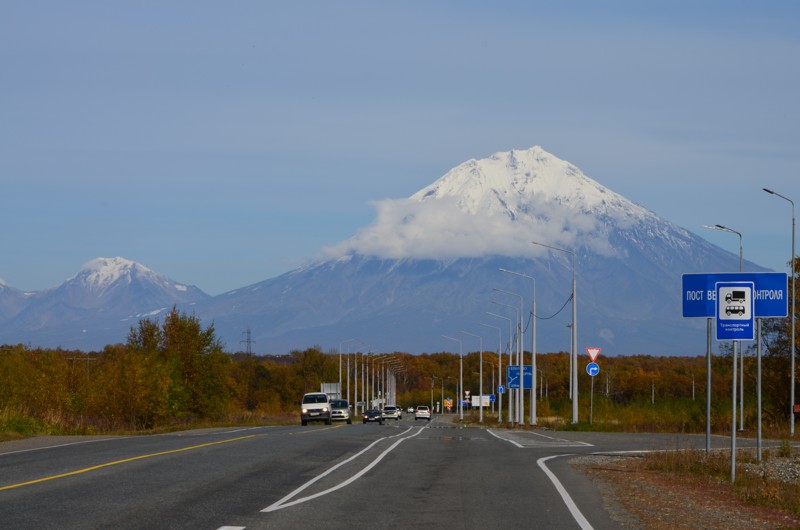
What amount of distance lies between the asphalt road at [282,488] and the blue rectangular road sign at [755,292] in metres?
4.68

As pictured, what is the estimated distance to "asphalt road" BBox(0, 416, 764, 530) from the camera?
15094mm

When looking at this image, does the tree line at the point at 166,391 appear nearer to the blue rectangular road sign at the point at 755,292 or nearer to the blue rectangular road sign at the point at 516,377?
the blue rectangular road sign at the point at 516,377

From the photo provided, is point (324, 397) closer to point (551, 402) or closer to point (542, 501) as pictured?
point (551, 402)

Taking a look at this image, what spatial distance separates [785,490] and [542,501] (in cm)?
595

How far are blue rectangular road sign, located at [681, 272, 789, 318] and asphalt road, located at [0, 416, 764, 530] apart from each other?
4683 mm

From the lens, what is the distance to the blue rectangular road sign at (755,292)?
23617 mm

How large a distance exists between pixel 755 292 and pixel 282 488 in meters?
11.9

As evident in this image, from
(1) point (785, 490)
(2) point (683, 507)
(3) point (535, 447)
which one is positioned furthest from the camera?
(3) point (535, 447)

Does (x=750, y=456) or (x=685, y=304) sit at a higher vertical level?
(x=685, y=304)

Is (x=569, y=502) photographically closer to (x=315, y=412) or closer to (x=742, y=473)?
(x=742, y=473)

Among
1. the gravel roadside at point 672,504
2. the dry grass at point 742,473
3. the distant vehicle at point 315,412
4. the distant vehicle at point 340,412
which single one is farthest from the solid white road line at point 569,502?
the distant vehicle at point 340,412

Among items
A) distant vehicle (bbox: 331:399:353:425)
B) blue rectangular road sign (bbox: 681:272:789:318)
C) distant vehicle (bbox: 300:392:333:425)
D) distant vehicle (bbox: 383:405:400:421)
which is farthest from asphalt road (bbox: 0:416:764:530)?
distant vehicle (bbox: 383:405:400:421)

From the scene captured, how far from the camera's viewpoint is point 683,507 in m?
17.8

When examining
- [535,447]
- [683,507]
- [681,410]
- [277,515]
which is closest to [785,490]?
[683,507]
